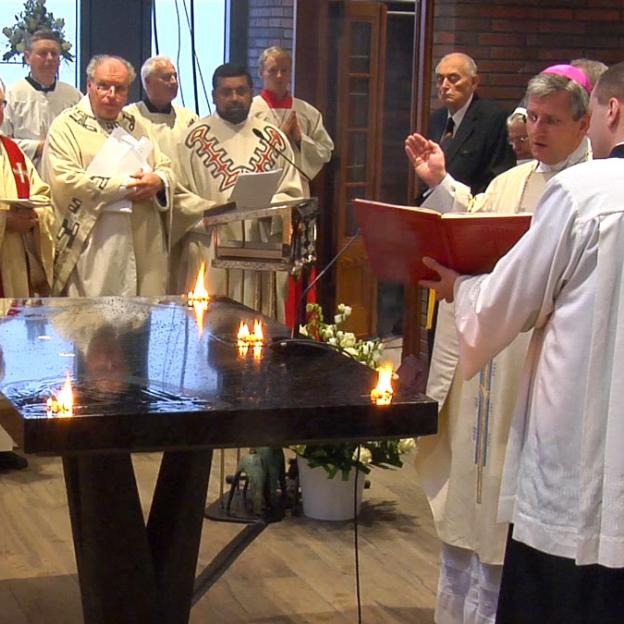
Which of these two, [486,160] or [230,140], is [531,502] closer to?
[486,160]

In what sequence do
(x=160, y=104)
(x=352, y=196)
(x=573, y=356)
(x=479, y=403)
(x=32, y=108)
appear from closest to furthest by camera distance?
(x=573, y=356), (x=479, y=403), (x=160, y=104), (x=352, y=196), (x=32, y=108)

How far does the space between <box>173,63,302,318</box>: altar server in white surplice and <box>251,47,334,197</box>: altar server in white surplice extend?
47cm

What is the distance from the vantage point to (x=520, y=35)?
22.5ft

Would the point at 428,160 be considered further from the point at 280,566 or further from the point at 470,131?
the point at 470,131

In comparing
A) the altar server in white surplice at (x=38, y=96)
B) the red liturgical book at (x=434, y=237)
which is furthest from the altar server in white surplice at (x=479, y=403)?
the altar server in white surplice at (x=38, y=96)

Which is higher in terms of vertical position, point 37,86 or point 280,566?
point 37,86

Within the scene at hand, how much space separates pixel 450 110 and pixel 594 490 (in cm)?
379

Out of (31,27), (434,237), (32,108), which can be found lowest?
(434,237)

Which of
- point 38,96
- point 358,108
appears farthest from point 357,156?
point 38,96

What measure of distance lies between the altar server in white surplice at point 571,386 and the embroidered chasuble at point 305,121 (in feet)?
14.5

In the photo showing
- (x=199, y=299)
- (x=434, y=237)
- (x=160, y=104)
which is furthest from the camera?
(x=160, y=104)

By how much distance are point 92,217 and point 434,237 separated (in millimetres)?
3344

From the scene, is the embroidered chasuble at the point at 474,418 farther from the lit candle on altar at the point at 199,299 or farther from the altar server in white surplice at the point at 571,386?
the altar server in white surplice at the point at 571,386

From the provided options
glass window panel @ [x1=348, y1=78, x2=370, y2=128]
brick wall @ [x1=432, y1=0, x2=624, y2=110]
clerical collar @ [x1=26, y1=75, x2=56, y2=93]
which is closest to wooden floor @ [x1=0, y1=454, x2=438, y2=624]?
glass window panel @ [x1=348, y1=78, x2=370, y2=128]
